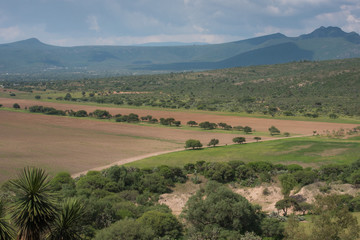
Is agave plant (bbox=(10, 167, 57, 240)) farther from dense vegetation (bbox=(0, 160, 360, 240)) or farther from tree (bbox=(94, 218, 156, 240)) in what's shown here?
tree (bbox=(94, 218, 156, 240))

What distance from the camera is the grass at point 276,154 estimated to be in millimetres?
48119

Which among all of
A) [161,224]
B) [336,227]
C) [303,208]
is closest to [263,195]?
[303,208]

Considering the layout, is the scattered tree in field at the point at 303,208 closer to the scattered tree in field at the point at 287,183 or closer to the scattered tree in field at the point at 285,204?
the scattered tree in field at the point at 285,204

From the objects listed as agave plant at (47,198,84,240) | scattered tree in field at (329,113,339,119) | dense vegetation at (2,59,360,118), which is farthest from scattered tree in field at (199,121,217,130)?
agave plant at (47,198,84,240)

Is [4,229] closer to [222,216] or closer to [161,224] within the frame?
[161,224]

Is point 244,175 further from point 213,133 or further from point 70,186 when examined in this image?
point 213,133

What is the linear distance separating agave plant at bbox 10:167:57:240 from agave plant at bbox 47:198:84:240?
318 millimetres

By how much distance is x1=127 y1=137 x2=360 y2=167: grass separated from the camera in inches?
1894

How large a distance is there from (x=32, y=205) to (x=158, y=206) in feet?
67.1

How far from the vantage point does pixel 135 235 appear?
2134 centimetres

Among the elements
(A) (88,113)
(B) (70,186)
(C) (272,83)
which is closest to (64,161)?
(B) (70,186)

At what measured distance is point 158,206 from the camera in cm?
2981

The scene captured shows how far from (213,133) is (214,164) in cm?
3149

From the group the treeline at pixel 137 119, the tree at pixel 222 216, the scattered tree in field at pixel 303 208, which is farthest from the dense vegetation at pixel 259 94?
the tree at pixel 222 216
